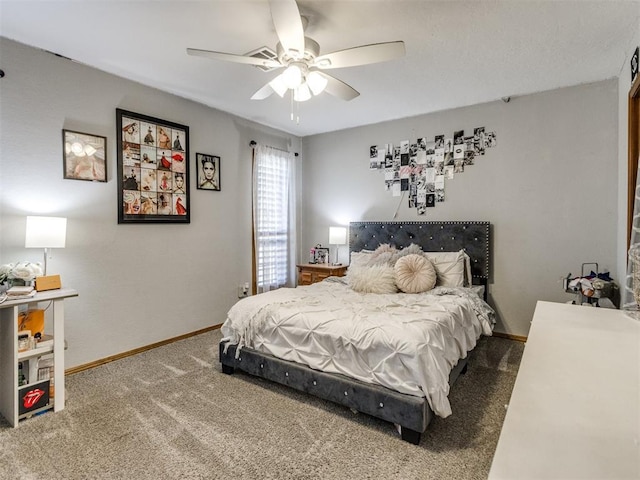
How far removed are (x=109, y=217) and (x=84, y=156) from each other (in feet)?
1.85

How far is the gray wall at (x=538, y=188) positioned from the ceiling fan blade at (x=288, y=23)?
265 cm

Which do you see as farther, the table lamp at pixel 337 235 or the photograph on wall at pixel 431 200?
the table lamp at pixel 337 235

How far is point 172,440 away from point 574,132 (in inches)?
170

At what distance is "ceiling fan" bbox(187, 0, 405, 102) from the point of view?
73.2 inches

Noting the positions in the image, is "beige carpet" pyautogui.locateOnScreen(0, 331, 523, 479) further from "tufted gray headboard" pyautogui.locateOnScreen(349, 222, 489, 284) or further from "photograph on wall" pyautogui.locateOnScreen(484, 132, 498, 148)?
"photograph on wall" pyautogui.locateOnScreen(484, 132, 498, 148)

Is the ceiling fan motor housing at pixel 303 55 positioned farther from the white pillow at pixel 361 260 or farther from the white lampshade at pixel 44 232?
the white pillow at pixel 361 260

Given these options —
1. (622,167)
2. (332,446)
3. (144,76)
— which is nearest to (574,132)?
(622,167)

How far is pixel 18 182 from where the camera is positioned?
262 centimetres

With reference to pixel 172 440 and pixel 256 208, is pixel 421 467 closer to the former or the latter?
pixel 172 440

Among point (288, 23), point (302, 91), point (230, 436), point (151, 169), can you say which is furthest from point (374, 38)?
point (230, 436)

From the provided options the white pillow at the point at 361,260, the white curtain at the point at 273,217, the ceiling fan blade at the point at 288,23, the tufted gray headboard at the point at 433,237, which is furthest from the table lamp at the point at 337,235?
the ceiling fan blade at the point at 288,23

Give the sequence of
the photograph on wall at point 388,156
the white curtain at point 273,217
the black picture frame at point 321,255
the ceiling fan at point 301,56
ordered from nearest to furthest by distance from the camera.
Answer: the ceiling fan at point 301,56, the photograph on wall at point 388,156, the white curtain at point 273,217, the black picture frame at point 321,255

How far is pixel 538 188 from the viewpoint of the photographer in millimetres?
3572

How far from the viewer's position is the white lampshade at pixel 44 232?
2418 mm
